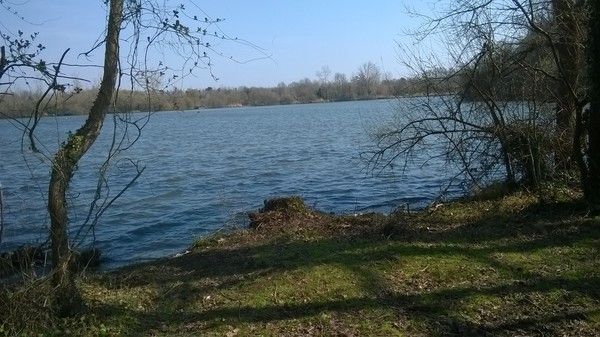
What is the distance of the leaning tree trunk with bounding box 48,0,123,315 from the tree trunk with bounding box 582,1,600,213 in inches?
269

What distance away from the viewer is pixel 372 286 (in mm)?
6574

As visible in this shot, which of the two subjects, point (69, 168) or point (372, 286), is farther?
point (372, 286)

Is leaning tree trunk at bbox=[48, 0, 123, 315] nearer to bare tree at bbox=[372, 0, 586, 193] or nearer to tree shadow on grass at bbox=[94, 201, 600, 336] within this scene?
tree shadow on grass at bbox=[94, 201, 600, 336]

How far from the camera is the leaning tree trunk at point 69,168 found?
5.65 m

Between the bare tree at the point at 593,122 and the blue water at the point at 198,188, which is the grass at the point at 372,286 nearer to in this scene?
the bare tree at the point at 593,122

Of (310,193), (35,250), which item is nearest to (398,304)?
(35,250)

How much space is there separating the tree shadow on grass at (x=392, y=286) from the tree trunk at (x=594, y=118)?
72 cm

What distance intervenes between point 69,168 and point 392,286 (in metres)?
3.76

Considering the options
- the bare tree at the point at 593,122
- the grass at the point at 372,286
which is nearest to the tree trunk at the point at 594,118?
the bare tree at the point at 593,122

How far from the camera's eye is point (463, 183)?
550 inches

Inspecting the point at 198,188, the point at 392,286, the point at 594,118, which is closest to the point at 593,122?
the point at 594,118

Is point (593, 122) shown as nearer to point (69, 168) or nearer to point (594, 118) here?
point (594, 118)

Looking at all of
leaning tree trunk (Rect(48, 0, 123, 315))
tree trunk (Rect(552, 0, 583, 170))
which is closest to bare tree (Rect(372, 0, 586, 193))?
tree trunk (Rect(552, 0, 583, 170))

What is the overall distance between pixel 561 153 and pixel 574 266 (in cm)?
561
